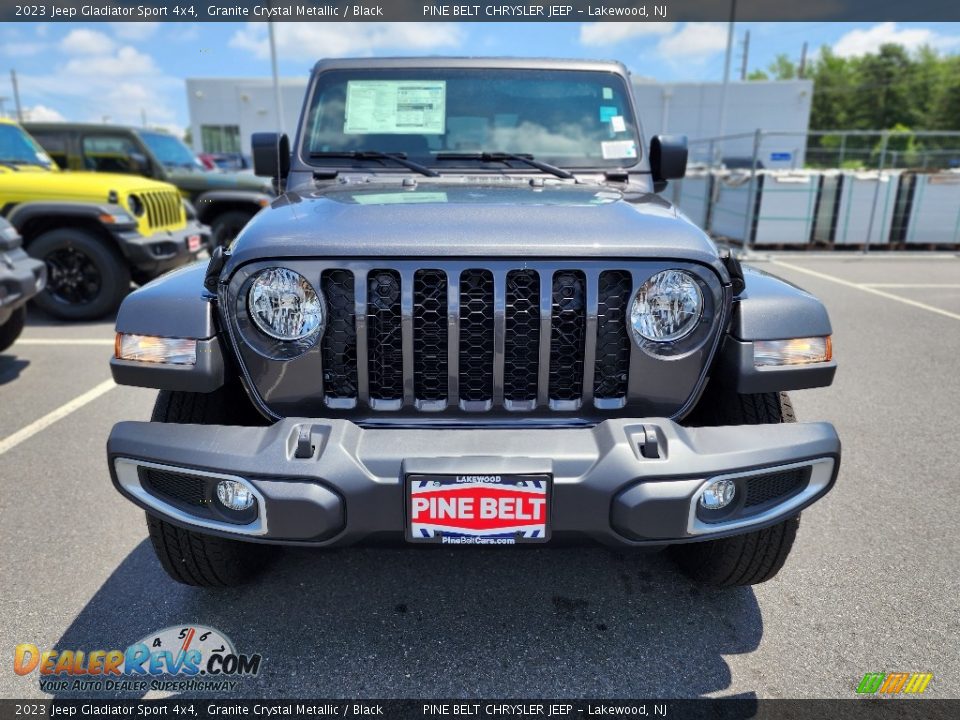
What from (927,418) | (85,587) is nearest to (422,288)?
(85,587)

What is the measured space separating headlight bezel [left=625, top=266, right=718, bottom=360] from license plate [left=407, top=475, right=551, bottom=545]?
1.75 feet

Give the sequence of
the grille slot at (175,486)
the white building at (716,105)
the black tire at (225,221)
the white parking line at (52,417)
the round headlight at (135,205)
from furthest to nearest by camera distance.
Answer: the white building at (716,105)
the black tire at (225,221)
the round headlight at (135,205)
the white parking line at (52,417)
the grille slot at (175,486)

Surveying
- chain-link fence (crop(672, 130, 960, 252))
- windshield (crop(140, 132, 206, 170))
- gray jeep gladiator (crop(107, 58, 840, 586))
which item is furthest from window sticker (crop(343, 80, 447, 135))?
chain-link fence (crop(672, 130, 960, 252))

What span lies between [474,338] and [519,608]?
1032 millimetres

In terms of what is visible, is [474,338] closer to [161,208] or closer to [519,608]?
[519,608]

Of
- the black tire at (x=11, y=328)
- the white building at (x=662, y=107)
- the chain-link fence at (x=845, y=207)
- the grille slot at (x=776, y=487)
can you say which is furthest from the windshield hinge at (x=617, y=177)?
the white building at (x=662, y=107)

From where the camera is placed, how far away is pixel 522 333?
1.97 metres

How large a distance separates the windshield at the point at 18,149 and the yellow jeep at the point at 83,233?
35 mm

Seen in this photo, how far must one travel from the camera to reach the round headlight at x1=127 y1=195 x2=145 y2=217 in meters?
6.72

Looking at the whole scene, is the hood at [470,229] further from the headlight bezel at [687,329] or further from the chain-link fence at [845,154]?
the chain-link fence at [845,154]

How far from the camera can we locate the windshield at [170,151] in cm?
938

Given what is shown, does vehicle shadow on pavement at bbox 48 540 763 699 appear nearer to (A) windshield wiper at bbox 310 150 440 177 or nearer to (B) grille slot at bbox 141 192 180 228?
(A) windshield wiper at bbox 310 150 440 177

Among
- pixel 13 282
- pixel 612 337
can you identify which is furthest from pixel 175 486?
pixel 13 282

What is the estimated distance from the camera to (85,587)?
8.13 ft
